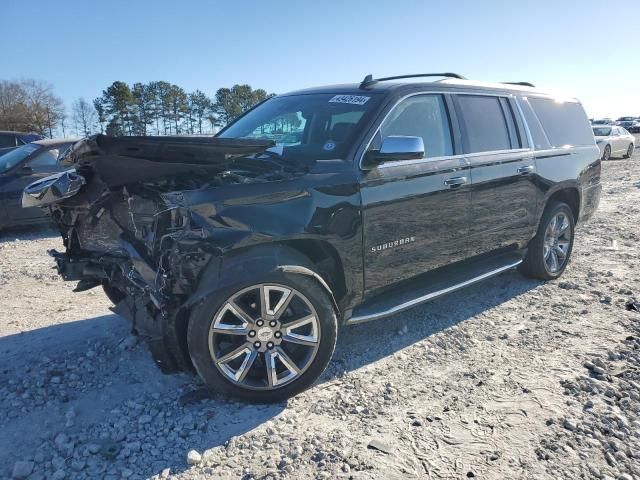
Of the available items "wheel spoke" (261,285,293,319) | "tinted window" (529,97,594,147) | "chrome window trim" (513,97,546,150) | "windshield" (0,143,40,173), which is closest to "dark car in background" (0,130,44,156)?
"windshield" (0,143,40,173)

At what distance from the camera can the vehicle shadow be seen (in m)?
2.70

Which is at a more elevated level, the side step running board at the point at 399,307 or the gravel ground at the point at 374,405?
the side step running board at the point at 399,307

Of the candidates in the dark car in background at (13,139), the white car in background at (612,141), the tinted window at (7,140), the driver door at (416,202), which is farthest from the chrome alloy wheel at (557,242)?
the white car in background at (612,141)

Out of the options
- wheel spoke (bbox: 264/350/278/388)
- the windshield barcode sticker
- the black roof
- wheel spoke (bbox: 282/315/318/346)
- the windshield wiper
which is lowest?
wheel spoke (bbox: 264/350/278/388)

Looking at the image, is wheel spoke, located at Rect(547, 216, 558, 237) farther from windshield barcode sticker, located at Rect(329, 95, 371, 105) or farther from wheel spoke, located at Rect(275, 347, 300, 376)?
wheel spoke, located at Rect(275, 347, 300, 376)

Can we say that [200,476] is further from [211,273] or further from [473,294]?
[473,294]

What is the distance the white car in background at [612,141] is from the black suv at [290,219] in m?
18.9

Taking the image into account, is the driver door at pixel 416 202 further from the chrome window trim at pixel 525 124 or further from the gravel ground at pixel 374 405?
the chrome window trim at pixel 525 124

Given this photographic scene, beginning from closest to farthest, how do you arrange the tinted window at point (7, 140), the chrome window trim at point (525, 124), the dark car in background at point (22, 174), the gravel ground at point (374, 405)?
the gravel ground at point (374, 405) → the chrome window trim at point (525, 124) → the dark car in background at point (22, 174) → the tinted window at point (7, 140)

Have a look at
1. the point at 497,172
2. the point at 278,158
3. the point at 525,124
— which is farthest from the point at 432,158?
the point at 525,124

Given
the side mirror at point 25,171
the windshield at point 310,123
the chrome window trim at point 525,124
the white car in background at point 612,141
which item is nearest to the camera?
the windshield at point 310,123

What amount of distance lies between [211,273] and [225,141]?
82 centimetres

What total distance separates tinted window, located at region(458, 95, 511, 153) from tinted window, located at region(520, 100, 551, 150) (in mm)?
437

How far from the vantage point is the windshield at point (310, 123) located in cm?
366
